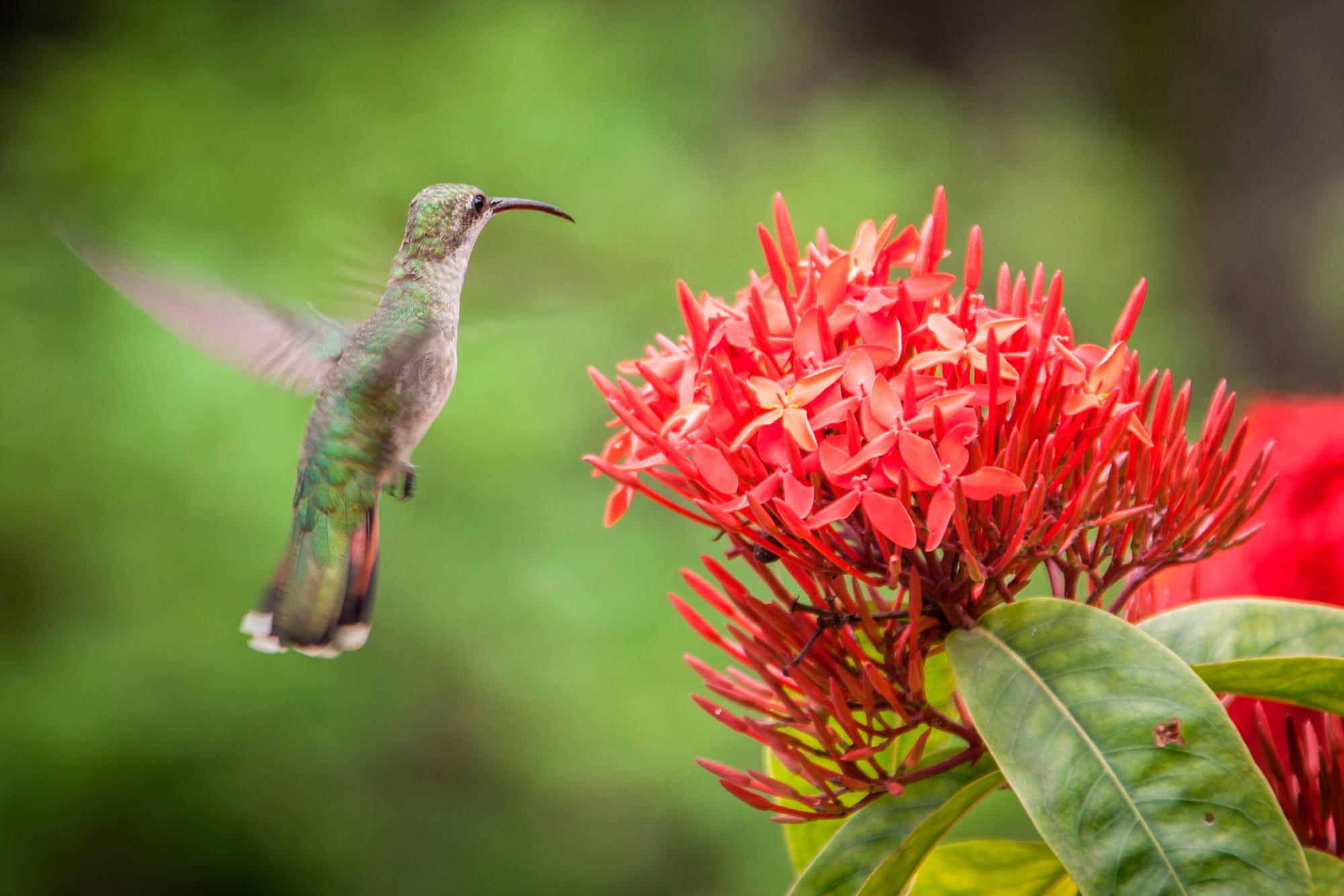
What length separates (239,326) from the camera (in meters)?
1.85

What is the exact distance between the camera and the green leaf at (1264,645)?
0.99m

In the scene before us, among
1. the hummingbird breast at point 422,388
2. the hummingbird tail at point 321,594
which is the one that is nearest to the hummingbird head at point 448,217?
the hummingbird breast at point 422,388

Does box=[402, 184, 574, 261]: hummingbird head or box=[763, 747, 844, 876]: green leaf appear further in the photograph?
box=[402, 184, 574, 261]: hummingbird head

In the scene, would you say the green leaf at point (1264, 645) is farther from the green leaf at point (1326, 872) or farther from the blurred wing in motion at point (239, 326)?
the blurred wing in motion at point (239, 326)

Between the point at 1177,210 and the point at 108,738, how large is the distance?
467cm

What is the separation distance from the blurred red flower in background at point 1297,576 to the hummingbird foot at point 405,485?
3.66 feet

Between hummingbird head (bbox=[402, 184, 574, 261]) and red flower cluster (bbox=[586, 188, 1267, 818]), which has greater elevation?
hummingbird head (bbox=[402, 184, 574, 261])

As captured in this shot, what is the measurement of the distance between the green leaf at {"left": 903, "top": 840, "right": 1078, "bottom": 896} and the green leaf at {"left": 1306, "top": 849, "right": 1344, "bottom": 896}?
0.24 metres

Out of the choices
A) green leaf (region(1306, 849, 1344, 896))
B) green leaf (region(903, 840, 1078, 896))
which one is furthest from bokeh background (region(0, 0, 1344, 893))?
green leaf (region(1306, 849, 1344, 896))

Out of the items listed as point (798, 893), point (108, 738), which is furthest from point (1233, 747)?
point (108, 738)

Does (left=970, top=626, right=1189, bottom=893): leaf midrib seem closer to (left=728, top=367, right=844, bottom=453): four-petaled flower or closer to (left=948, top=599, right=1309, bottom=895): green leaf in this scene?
(left=948, top=599, right=1309, bottom=895): green leaf

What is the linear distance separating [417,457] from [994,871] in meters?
2.72

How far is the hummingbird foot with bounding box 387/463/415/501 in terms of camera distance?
1.91m

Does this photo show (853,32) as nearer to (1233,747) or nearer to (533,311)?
(533,311)
